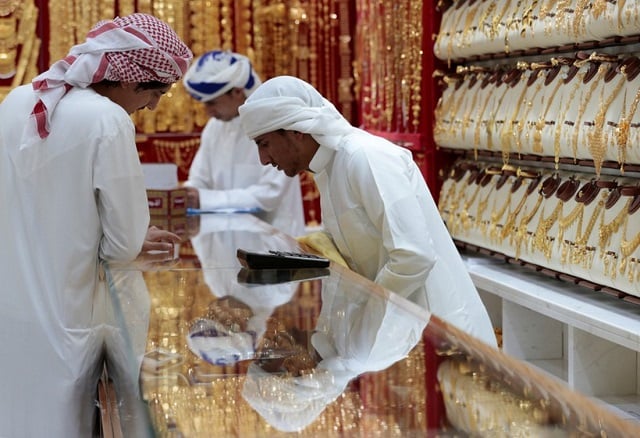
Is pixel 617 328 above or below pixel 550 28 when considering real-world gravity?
below

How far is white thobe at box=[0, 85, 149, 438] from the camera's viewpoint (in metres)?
2.76

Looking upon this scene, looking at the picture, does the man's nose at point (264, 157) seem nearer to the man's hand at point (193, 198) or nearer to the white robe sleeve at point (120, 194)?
the white robe sleeve at point (120, 194)

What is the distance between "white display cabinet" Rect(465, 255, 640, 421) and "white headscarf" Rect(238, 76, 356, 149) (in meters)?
1.31

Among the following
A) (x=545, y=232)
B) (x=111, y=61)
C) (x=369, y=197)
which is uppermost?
(x=111, y=61)

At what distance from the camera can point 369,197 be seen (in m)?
2.93

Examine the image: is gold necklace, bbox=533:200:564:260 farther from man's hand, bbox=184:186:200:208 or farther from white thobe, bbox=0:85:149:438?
white thobe, bbox=0:85:149:438

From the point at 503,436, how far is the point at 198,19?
656cm

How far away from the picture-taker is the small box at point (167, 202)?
504 cm

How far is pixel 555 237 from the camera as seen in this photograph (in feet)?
14.8

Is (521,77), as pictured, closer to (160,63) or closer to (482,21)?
(482,21)

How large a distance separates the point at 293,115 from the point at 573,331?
1689 mm

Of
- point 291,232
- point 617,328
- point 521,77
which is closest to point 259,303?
point 617,328

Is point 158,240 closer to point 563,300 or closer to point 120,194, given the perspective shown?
point 120,194

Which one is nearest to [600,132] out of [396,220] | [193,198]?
[396,220]
